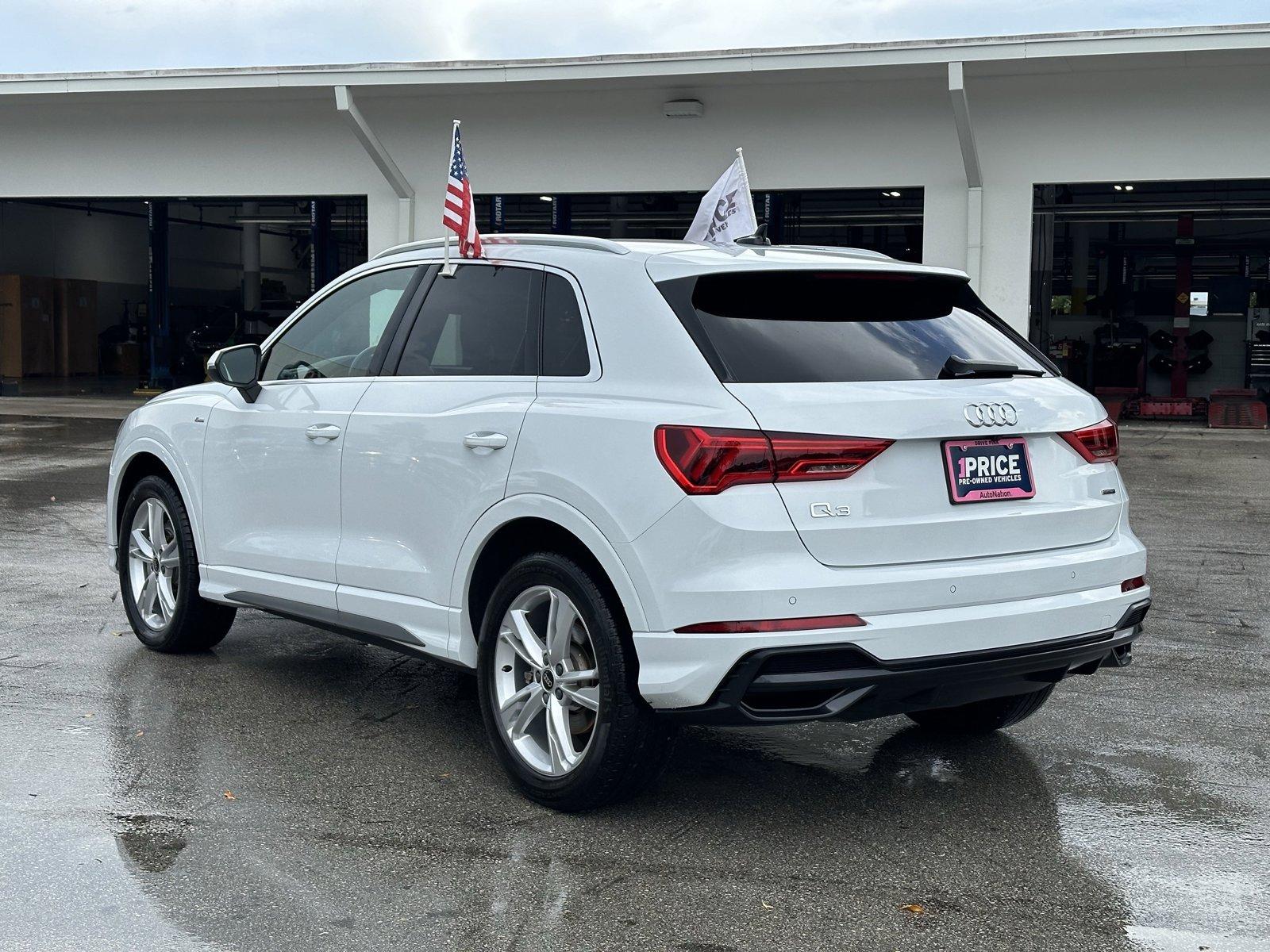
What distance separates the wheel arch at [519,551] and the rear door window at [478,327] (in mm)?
512

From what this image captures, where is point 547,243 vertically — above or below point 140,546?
above

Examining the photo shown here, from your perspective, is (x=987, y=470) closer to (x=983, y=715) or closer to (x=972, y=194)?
(x=983, y=715)

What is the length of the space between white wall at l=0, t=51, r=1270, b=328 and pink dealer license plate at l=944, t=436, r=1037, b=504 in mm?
15169

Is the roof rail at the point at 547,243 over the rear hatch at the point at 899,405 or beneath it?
over

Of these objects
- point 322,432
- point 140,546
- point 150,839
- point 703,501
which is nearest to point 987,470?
point 703,501

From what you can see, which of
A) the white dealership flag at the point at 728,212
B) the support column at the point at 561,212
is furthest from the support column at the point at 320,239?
Answer: the white dealership flag at the point at 728,212

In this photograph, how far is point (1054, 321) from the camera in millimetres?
31453

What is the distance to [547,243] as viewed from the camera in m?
4.75

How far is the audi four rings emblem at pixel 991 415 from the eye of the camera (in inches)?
159

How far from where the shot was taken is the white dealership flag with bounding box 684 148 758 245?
6.82 m

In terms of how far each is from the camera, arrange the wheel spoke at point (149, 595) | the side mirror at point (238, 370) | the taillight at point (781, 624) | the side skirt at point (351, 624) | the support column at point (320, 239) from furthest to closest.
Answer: the support column at point (320, 239)
the wheel spoke at point (149, 595)
the side mirror at point (238, 370)
the side skirt at point (351, 624)
the taillight at point (781, 624)

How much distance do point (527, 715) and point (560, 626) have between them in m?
0.36

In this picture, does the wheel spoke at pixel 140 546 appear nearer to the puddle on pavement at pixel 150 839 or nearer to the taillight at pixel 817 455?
the puddle on pavement at pixel 150 839

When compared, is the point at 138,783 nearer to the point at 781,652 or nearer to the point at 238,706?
the point at 238,706
